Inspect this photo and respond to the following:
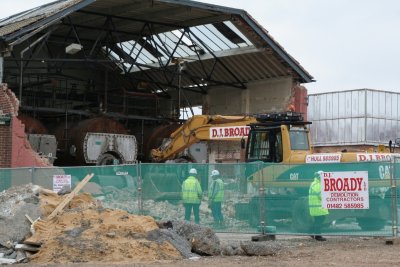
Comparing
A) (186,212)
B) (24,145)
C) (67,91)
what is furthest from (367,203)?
(67,91)

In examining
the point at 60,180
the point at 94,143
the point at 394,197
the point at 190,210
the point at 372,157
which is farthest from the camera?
the point at 94,143

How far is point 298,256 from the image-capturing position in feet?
46.5

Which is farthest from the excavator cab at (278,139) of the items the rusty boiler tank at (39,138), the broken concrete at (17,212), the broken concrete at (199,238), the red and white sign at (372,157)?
the rusty boiler tank at (39,138)

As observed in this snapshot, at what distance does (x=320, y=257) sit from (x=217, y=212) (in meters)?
5.10

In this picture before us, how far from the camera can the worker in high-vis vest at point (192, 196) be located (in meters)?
19.0

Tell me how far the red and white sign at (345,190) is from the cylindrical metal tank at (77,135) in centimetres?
1800

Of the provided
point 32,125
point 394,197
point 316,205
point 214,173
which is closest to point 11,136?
point 32,125

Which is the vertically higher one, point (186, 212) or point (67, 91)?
point (67, 91)

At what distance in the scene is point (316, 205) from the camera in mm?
16938

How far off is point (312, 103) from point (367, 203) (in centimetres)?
4251

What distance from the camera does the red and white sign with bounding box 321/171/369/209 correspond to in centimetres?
1642

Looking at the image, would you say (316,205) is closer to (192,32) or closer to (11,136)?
(11,136)

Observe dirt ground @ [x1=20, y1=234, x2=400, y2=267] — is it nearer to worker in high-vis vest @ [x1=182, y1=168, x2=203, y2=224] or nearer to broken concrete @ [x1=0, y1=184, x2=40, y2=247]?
broken concrete @ [x1=0, y1=184, x2=40, y2=247]

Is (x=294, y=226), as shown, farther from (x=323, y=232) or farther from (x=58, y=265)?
(x=58, y=265)
